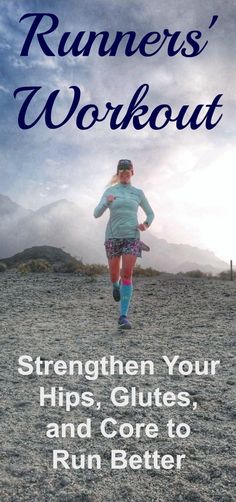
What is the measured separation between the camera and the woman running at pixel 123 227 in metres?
7.68

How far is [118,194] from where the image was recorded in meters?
7.79

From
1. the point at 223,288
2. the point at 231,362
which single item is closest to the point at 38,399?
the point at 231,362

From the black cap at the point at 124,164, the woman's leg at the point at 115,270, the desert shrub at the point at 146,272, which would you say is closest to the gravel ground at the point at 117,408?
the woman's leg at the point at 115,270

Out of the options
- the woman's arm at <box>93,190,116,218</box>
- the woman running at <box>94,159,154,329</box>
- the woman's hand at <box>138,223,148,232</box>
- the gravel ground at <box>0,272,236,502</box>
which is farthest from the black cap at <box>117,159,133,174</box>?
the gravel ground at <box>0,272,236,502</box>

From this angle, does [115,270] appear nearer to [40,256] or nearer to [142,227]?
[142,227]

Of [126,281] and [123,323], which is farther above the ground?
[126,281]

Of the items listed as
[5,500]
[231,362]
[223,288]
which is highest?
[223,288]

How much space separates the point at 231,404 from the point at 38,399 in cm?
172

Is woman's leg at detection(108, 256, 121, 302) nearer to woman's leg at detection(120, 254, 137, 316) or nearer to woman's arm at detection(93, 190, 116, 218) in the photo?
woman's leg at detection(120, 254, 137, 316)

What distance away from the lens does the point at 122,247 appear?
7.77m

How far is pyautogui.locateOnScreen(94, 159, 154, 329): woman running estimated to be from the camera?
768cm

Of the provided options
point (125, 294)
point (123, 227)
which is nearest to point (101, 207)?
point (123, 227)

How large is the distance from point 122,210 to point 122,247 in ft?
1.94

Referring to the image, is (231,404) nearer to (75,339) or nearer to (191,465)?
(191,465)
